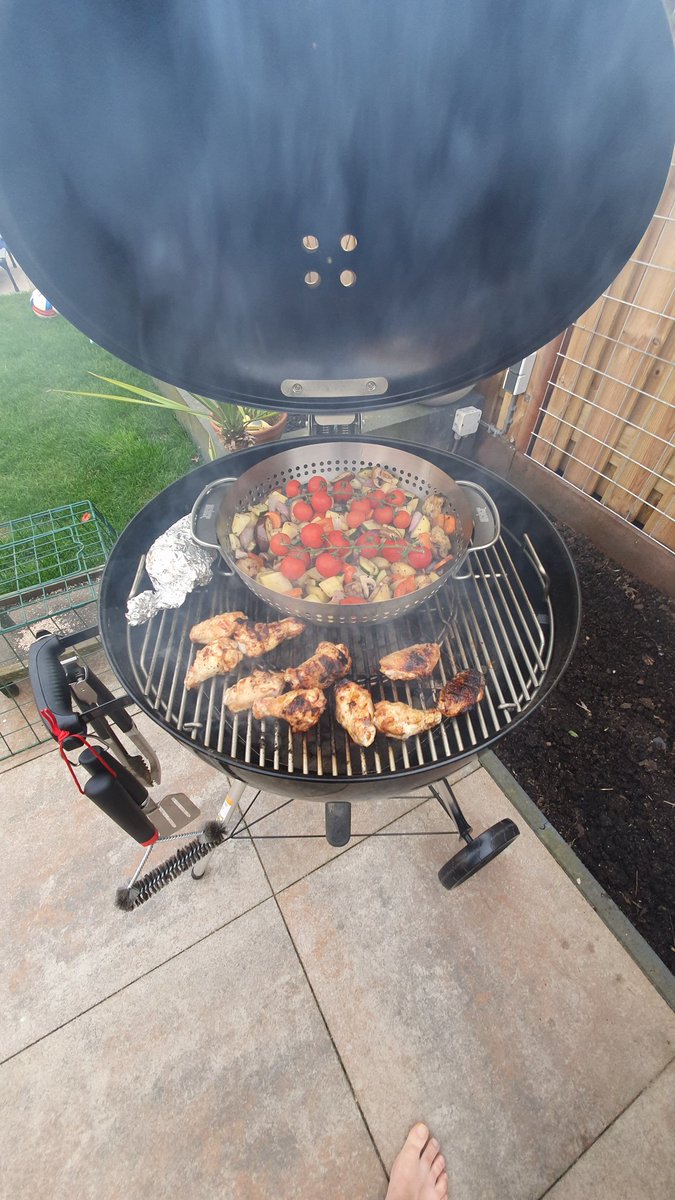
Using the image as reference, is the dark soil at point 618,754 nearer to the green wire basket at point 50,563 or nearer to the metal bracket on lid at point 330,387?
the metal bracket on lid at point 330,387

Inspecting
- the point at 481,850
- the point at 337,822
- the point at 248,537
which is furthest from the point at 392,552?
the point at 481,850

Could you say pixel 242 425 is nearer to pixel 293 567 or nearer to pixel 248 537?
pixel 248 537

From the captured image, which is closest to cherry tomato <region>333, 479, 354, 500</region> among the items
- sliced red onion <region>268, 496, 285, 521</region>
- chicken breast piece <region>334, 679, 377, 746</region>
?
sliced red onion <region>268, 496, 285, 521</region>

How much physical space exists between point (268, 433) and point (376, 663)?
7.67ft

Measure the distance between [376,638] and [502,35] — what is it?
1471 millimetres

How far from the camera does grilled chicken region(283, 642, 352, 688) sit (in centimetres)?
154

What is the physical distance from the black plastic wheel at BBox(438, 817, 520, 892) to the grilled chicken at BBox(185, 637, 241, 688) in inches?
44.7

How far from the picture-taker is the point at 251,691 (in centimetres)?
153

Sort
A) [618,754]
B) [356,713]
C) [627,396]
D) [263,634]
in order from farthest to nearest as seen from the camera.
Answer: [627,396] < [618,754] < [263,634] < [356,713]

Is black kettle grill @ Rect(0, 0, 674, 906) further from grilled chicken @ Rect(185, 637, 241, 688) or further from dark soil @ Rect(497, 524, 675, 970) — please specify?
dark soil @ Rect(497, 524, 675, 970)

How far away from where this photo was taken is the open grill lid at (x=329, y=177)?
103cm

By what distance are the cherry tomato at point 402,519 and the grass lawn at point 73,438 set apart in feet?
8.55

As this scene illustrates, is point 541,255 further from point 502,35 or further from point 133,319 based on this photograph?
point 133,319

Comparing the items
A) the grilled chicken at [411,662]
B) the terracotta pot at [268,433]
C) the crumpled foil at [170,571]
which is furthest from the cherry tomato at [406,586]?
the terracotta pot at [268,433]
